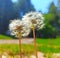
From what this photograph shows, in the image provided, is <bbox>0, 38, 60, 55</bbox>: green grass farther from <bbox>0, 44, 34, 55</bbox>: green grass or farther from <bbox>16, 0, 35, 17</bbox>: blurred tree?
<bbox>16, 0, 35, 17</bbox>: blurred tree

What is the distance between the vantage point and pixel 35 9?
240cm

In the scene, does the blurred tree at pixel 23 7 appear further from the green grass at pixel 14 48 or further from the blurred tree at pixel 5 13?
the green grass at pixel 14 48

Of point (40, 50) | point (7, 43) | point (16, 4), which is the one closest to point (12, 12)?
point (16, 4)

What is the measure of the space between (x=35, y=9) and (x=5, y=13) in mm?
296

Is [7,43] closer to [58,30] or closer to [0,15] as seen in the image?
[0,15]

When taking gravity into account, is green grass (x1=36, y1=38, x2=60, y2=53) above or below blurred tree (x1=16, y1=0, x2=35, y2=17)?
below

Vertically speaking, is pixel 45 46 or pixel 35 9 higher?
pixel 35 9

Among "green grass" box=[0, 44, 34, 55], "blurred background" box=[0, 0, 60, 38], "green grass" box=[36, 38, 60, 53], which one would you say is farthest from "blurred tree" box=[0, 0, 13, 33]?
"green grass" box=[36, 38, 60, 53]

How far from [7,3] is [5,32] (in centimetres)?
31

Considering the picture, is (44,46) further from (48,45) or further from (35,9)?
(35,9)

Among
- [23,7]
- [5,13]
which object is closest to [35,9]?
[23,7]

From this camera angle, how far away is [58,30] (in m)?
2.42

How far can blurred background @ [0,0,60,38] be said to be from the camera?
7.64 feet

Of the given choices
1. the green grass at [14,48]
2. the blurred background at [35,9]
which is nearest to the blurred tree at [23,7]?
the blurred background at [35,9]
